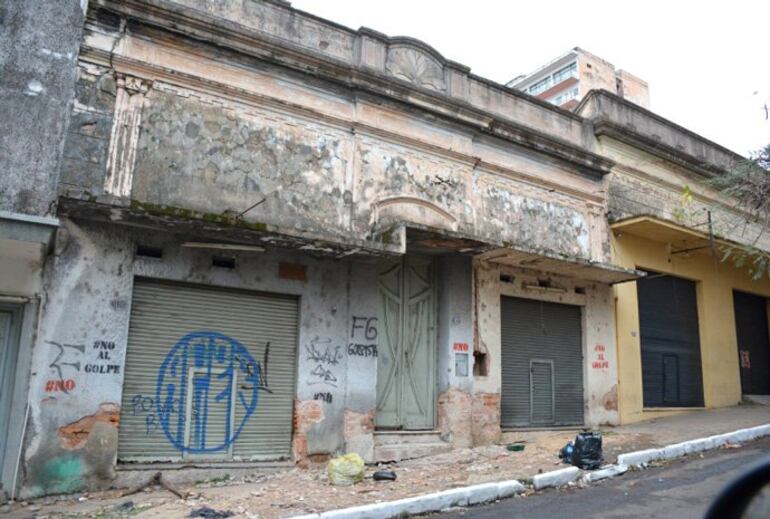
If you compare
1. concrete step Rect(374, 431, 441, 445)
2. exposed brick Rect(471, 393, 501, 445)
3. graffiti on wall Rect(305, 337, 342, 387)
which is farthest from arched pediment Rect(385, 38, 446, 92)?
concrete step Rect(374, 431, 441, 445)

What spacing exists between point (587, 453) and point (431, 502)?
2865 mm

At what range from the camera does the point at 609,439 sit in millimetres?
10430

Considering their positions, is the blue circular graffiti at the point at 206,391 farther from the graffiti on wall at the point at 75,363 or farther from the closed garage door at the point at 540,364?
the closed garage door at the point at 540,364

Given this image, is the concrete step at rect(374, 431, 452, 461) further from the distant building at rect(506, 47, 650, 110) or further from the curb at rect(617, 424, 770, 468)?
the distant building at rect(506, 47, 650, 110)

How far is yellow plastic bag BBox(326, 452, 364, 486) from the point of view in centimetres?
757

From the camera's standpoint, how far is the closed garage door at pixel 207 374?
7910 millimetres

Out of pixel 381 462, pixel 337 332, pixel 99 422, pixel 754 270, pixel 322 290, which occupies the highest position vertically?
pixel 754 270

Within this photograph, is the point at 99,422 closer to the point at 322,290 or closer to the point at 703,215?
the point at 322,290

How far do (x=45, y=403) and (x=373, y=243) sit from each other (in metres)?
4.53

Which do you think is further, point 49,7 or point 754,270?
point 754,270

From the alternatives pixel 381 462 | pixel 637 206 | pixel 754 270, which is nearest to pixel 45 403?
pixel 381 462

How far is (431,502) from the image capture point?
6.41m

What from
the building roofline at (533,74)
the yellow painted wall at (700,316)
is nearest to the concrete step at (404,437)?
the yellow painted wall at (700,316)

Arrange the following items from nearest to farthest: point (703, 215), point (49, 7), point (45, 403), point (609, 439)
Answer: point (45, 403) → point (49, 7) → point (609, 439) → point (703, 215)
